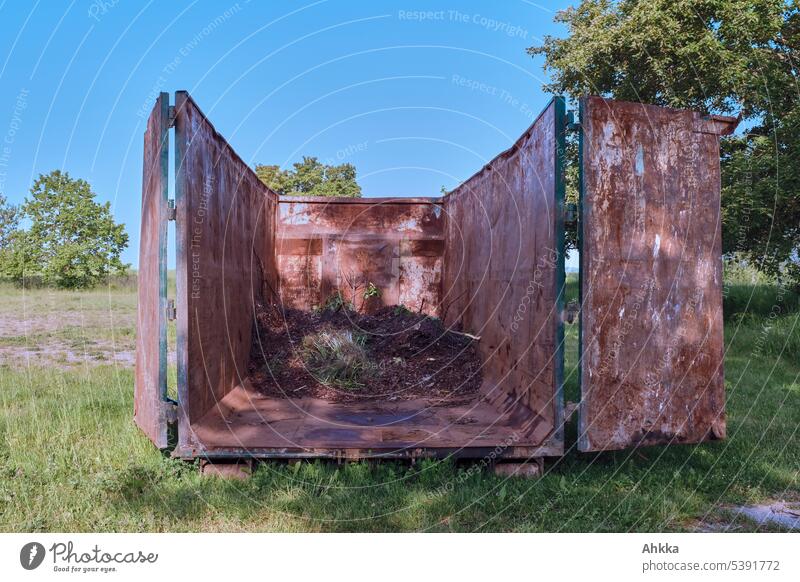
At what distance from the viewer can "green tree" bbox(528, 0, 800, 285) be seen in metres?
9.21

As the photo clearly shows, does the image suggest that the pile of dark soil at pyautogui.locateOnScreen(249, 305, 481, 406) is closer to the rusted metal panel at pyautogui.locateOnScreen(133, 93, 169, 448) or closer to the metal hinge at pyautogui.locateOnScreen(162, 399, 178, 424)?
the rusted metal panel at pyautogui.locateOnScreen(133, 93, 169, 448)

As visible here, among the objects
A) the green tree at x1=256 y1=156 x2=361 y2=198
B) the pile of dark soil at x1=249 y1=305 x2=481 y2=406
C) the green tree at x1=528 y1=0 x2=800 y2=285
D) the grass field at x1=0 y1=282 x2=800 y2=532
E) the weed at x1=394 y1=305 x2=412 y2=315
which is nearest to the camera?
the grass field at x1=0 y1=282 x2=800 y2=532

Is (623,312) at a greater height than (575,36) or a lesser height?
lesser

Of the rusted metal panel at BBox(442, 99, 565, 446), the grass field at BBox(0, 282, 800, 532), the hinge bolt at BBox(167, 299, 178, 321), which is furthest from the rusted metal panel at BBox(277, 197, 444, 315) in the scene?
the hinge bolt at BBox(167, 299, 178, 321)

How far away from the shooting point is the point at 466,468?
3.35 meters

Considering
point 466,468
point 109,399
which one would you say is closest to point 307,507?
point 466,468

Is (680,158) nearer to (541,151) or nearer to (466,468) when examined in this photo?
(541,151)

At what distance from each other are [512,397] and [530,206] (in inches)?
52.4

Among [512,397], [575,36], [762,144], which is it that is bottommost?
[512,397]

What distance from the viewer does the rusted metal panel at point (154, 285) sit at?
3.22 metres

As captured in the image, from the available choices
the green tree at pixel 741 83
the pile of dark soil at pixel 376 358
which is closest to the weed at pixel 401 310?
the pile of dark soil at pixel 376 358

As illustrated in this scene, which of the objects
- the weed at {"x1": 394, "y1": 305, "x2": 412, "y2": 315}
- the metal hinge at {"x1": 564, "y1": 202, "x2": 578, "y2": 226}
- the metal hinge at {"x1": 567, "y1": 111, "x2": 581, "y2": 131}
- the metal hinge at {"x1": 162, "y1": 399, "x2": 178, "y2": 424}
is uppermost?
the metal hinge at {"x1": 567, "y1": 111, "x2": 581, "y2": 131}
